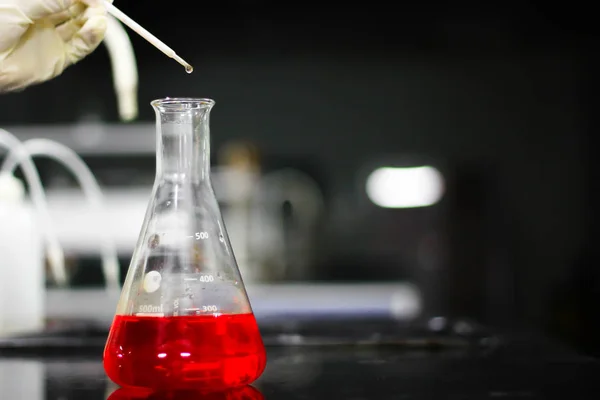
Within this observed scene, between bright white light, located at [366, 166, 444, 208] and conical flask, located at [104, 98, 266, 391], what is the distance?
121 inches

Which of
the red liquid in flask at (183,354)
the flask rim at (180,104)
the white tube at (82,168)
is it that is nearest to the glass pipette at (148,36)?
the flask rim at (180,104)

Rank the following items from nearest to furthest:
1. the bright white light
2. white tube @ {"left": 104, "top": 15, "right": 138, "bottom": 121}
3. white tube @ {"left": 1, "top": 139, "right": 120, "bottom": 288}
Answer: white tube @ {"left": 104, "top": 15, "right": 138, "bottom": 121}
white tube @ {"left": 1, "top": 139, "right": 120, "bottom": 288}
the bright white light

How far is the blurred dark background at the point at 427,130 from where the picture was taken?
354 cm

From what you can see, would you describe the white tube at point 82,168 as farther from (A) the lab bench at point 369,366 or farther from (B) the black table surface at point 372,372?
(B) the black table surface at point 372,372

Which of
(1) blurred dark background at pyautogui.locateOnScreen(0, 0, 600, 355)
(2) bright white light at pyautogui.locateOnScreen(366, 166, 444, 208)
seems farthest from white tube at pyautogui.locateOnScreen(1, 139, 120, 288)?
(2) bright white light at pyautogui.locateOnScreen(366, 166, 444, 208)

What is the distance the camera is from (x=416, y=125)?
3.62m

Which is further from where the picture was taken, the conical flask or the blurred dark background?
the blurred dark background

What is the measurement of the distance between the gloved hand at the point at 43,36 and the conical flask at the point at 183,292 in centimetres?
10

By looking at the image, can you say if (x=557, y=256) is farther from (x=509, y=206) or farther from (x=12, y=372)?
(x=12, y=372)

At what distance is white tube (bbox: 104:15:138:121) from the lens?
0.80m

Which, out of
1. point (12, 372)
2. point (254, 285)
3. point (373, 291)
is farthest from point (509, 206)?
point (12, 372)

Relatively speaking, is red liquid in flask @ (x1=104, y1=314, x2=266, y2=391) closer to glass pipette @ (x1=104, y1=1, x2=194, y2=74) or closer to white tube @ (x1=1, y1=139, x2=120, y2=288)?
glass pipette @ (x1=104, y1=1, x2=194, y2=74)

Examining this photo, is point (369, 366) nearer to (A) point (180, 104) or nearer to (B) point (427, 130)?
(A) point (180, 104)

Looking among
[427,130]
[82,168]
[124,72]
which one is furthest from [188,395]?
[427,130]
